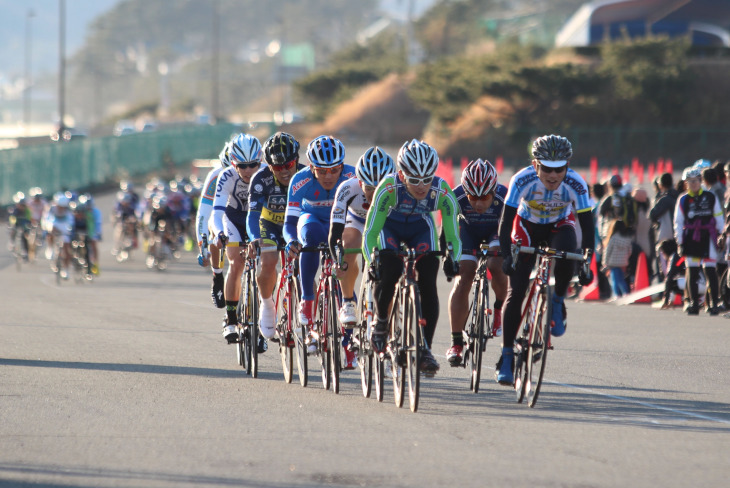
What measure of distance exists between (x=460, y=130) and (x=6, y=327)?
45.1m

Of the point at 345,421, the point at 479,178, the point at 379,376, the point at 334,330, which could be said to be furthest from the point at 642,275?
the point at 345,421

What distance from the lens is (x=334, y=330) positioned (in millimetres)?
9117

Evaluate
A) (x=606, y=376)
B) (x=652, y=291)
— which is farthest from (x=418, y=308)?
(x=652, y=291)

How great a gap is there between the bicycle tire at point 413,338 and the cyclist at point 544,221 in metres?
0.73

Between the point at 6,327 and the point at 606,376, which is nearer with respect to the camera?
the point at 606,376

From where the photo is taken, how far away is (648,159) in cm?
5184

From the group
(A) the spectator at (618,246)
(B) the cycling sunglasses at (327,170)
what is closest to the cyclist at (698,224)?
(A) the spectator at (618,246)

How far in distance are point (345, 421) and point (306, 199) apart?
7.12 feet

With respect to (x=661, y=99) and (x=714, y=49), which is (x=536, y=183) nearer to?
(x=661, y=99)

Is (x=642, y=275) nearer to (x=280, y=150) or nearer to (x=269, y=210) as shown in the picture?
(x=269, y=210)

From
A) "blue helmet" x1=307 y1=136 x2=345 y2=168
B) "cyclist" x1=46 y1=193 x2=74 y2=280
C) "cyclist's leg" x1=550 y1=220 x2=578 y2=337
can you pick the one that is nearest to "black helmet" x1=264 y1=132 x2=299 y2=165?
"blue helmet" x1=307 y1=136 x2=345 y2=168

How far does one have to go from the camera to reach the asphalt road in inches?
262

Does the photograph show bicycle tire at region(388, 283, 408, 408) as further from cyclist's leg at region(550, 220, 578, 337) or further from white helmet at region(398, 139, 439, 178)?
cyclist's leg at region(550, 220, 578, 337)

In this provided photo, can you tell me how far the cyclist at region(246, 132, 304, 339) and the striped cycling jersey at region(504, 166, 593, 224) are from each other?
7.00 ft
